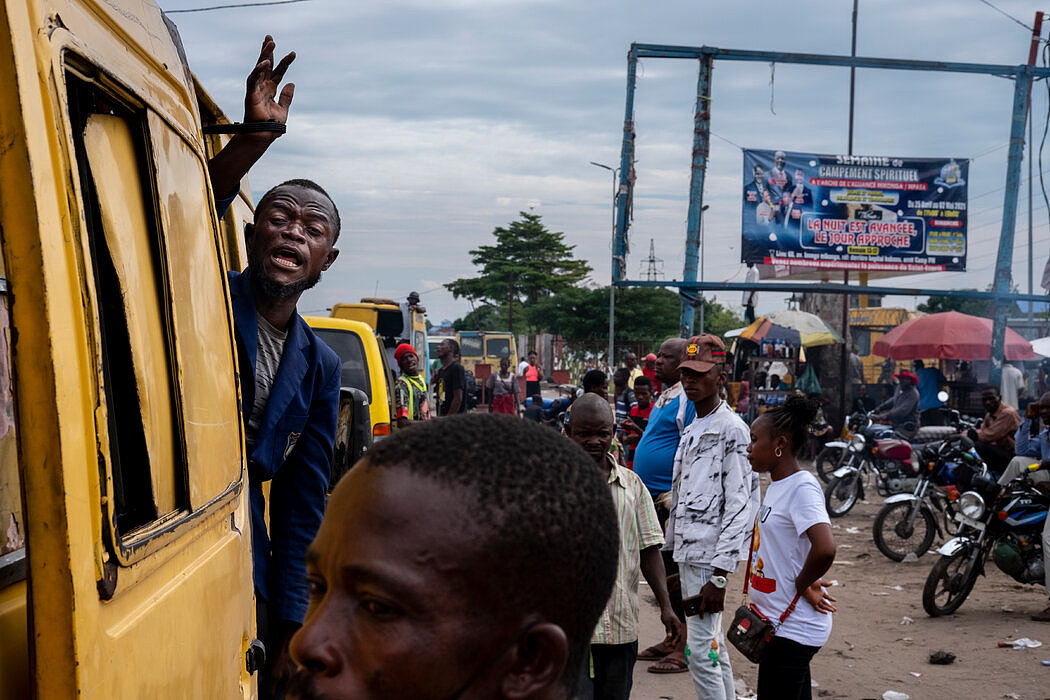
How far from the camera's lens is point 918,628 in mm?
7918

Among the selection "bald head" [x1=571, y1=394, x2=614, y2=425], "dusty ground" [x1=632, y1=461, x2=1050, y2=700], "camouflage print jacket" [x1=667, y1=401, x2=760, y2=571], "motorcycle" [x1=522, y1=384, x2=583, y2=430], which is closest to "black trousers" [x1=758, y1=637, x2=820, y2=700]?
"camouflage print jacket" [x1=667, y1=401, x2=760, y2=571]

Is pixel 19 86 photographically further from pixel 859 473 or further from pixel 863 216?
pixel 863 216

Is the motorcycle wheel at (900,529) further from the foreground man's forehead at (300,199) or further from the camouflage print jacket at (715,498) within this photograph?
the foreground man's forehead at (300,199)

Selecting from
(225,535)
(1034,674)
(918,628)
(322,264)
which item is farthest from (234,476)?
(918,628)

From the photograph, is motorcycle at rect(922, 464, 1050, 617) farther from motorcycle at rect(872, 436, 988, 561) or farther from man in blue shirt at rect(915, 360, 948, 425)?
man in blue shirt at rect(915, 360, 948, 425)

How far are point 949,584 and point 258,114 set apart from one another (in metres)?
7.06

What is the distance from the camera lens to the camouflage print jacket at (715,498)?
4891 millimetres

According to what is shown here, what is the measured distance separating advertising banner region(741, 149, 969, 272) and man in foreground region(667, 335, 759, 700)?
12078 millimetres

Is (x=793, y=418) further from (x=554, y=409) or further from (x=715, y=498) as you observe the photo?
(x=554, y=409)

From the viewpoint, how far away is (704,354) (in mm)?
5281

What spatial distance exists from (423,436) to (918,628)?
24.9 feet

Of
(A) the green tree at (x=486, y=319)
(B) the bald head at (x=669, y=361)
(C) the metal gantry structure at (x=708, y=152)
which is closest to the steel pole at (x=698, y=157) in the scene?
(C) the metal gantry structure at (x=708, y=152)

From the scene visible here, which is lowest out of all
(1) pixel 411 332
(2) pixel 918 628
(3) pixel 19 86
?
(2) pixel 918 628

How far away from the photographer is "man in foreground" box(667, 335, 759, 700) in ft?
15.5
